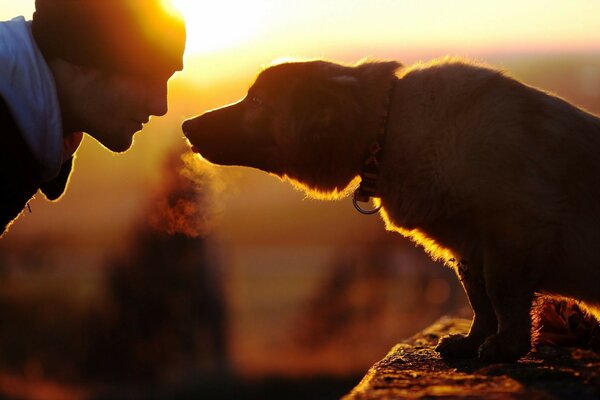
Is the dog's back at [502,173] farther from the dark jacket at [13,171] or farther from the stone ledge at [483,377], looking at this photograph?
the dark jacket at [13,171]

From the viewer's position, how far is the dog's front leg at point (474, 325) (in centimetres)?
502

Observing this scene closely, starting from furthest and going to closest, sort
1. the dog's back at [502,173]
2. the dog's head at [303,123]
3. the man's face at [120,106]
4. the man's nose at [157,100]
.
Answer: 1. the dog's head at [303,123]
2. the man's nose at [157,100]
3. the man's face at [120,106]
4. the dog's back at [502,173]

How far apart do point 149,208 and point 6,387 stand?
2881 millimetres

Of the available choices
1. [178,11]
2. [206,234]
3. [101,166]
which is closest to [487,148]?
[178,11]

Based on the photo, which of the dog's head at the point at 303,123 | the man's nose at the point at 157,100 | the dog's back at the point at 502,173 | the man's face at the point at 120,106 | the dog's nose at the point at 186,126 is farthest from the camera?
the dog's nose at the point at 186,126

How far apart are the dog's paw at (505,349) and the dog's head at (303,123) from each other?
1.28m

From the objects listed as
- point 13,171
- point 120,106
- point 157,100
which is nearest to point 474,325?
point 157,100

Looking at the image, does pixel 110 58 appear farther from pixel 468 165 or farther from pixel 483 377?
pixel 483 377

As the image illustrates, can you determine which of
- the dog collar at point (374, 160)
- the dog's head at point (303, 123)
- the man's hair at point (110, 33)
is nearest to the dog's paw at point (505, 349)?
the dog collar at point (374, 160)

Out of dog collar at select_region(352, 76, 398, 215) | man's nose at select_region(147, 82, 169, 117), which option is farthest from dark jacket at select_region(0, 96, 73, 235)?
dog collar at select_region(352, 76, 398, 215)

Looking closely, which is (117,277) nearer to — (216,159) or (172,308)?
(172,308)

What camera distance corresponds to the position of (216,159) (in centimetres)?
576

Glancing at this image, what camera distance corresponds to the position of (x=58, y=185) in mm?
5176

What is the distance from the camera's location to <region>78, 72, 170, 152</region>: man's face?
15.7 feet
